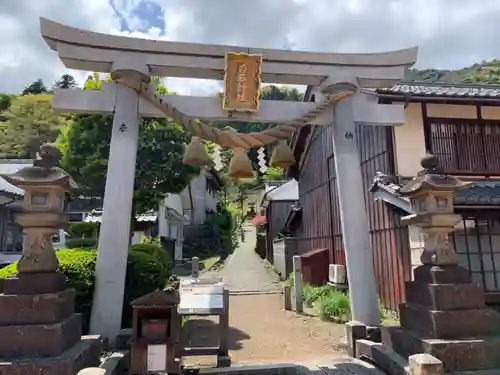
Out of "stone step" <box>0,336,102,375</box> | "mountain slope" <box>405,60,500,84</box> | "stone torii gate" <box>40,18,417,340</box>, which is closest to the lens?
"stone step" <box>0,336,102,375</box>

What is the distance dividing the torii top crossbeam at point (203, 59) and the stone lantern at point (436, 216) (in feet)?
9.90

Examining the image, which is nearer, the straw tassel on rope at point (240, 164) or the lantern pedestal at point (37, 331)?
the lantern pedestal at point (37, 331)

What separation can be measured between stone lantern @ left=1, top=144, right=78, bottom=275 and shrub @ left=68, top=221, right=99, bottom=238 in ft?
35.5

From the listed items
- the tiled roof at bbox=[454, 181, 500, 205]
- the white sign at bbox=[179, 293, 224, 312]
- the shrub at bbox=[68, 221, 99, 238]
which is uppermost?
the tiled roof at bbox=[454, 181, 500, 205]

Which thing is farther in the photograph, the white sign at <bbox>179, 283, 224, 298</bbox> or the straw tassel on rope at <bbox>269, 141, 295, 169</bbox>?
the straw tassel on rope at <bbox>269, 141, 295, 169</bbox>

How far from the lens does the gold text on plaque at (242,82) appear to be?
26.0 feet

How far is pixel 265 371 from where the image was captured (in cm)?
649

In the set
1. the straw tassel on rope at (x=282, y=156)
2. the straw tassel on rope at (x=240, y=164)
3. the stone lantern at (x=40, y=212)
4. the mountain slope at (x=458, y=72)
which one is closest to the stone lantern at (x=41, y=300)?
the stone lantern at (x=40, y=212)

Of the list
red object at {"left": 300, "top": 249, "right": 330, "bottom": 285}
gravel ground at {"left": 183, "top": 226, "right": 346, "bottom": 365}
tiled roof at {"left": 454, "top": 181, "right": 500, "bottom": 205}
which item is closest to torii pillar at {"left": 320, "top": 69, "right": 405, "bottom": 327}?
gravel ground at {"left": 183, "top": 226, "right": 346, "bottom": 365}

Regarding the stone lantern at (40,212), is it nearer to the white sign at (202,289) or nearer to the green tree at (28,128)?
the white sign at (202,289)

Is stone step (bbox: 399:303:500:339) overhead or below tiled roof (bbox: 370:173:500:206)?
below

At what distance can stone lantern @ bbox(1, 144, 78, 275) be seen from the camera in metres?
5.46

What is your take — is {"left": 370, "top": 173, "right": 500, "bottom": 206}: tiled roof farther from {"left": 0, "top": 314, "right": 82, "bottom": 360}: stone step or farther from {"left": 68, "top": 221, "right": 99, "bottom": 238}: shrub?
{"left": 68, "top": 221, "right": 99, "bottom": 238}: shrub

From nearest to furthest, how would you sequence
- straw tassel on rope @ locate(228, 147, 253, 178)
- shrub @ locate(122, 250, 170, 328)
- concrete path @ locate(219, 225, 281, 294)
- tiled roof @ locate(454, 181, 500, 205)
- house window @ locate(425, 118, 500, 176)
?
straw tassel on rope @ locate(228, 147, 253, 178)
shrub @ locate(122, 250, 170, 328)
tiled roof @ locate(454, 181, 500, 205)
house window @ locate(425, 118, 500, 176)
concrete path @ locate(219, 225, 281, 294)
